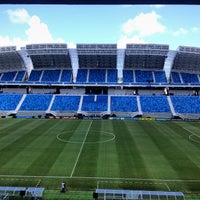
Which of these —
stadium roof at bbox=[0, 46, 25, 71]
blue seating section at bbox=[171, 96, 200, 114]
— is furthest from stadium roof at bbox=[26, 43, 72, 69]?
blue seating section at bbox=[171, 96, 200, 114]

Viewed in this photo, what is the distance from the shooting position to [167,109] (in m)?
66.5

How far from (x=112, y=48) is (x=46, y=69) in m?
22.1

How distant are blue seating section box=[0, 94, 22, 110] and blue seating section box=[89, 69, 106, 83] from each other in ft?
66.9

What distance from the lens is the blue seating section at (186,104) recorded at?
217 ft

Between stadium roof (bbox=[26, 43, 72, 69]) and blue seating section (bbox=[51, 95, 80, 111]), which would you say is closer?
blue seating section (bbox=[51, 95, 80, 111])

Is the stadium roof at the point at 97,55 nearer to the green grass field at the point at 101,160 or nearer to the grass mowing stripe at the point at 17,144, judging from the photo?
the grass mowing stripe at the point at 17,144

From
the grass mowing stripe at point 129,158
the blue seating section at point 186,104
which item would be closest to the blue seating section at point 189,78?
the blue seating section at point 186,104

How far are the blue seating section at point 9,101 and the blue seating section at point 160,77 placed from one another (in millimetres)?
38028

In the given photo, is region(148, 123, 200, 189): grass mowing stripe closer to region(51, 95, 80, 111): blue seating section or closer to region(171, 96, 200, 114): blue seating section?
region(171, 96, 200, 114): blue seating section

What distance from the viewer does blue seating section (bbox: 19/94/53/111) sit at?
221 feet

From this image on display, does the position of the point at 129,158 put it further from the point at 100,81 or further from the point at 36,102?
the point at 100,81

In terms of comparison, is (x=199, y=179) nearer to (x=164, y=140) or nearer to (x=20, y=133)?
(x=164, y=140)

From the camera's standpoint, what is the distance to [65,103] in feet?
228
